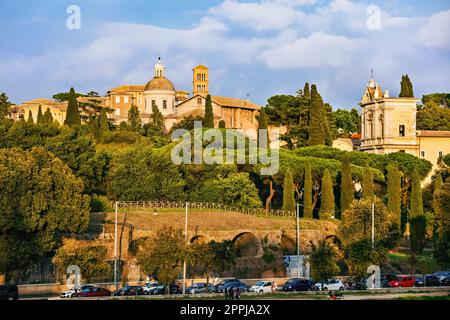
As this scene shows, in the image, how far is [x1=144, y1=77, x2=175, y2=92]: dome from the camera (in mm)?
140375

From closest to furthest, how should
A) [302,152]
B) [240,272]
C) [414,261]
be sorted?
[240,272] → [414,261] → [302,152]

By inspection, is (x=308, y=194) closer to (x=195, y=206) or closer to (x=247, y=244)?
(x=195, y=206)

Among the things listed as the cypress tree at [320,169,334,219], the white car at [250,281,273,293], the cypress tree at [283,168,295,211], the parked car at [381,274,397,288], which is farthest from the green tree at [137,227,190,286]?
the cypress tree at [320,169,334,219]

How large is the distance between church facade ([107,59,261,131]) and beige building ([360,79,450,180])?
20.4 m

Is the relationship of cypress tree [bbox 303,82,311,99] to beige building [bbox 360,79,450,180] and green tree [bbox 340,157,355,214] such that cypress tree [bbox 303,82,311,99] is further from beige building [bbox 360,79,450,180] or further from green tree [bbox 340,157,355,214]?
green tree [bbox 340,157,355,214]

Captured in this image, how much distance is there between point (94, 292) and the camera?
49.2 m

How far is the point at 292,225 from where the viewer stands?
2918 inches

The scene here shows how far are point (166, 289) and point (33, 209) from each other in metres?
8.15

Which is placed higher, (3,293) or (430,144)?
(430,144)

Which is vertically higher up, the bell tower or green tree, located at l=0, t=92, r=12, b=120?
the bell tower

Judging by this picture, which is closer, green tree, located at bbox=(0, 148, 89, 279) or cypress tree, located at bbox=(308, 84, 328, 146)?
green tree, located at bbox=(0, 148, 89, 279)
